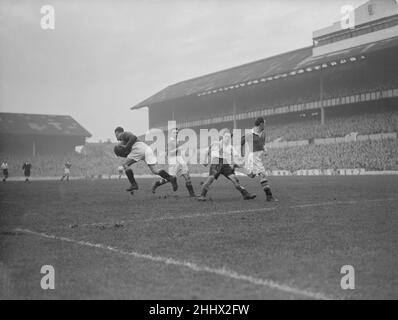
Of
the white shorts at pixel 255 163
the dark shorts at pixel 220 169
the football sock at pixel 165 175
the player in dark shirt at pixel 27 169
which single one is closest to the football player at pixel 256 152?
the white shorts at pixel 255 163

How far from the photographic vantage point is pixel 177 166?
1252 centimetres

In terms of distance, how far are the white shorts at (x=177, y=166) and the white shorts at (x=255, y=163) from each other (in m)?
2.23

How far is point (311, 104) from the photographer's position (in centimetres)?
3956

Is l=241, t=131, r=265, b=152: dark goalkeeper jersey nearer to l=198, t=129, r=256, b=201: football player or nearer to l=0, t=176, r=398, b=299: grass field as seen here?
l=198, t=129, r=256, b=201: football player

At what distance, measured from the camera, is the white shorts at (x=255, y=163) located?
10.3m

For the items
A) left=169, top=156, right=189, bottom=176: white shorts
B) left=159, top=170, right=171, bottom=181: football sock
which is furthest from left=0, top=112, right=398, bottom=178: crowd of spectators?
left=159, top=170, right=171, bottom=181: football sock

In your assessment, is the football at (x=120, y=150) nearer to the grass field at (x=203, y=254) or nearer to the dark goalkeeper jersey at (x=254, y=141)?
the dark goalkeeper jersey at (x=254, y=141)

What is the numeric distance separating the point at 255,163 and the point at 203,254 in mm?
5623

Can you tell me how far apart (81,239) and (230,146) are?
208 inches

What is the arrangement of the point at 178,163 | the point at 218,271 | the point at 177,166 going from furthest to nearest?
the point at 177,166 < the point at 178,163 < the point at 218,271

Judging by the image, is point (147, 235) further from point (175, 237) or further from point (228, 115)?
point (228, 115)

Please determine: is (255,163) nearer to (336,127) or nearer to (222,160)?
(222,160)

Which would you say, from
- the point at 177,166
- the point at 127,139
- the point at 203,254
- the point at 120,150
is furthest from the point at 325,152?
the point at 203,254
